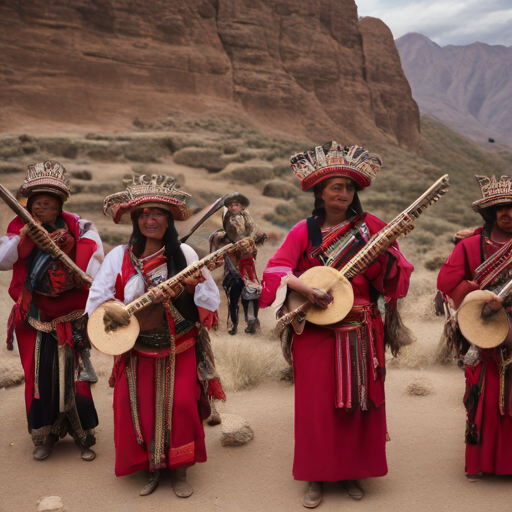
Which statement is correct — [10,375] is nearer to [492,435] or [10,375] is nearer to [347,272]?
[347,272]

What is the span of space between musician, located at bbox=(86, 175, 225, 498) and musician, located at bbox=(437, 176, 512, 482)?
1730 millimetres

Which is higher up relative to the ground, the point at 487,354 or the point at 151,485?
the point at 487,354

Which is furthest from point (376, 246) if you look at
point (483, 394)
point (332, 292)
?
point (483, 394)

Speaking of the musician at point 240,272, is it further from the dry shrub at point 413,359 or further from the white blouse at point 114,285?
the white blouse at point 114,285

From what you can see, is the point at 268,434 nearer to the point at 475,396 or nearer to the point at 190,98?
the point at 475,396

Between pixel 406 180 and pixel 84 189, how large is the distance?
17286 mm

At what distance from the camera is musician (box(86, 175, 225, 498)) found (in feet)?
13.3

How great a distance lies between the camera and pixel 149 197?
13.1ft

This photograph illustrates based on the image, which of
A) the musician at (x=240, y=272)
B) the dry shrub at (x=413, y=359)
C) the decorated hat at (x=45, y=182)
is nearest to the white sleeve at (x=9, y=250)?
the decorated hat at (x=45, y=182)

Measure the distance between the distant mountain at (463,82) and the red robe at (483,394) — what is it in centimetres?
9348

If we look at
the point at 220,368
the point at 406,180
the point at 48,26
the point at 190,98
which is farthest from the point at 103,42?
the point at 220,368

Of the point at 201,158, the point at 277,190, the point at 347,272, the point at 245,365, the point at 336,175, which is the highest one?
the point at 201,158

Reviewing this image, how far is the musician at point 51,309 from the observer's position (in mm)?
4797

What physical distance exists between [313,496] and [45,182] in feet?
10.2
